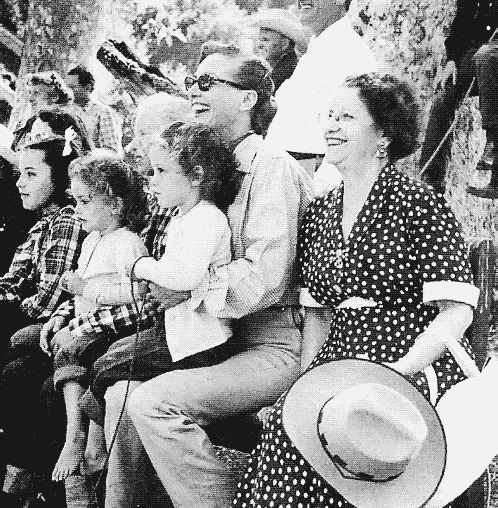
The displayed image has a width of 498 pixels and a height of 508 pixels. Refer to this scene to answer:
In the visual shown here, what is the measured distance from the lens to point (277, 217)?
2.82 m

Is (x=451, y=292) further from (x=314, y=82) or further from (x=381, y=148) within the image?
(x=314, y=82)

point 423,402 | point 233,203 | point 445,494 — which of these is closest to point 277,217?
point 233,203

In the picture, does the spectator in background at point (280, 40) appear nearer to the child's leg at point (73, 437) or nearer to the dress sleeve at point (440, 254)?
the dress sleeve at point (440, 254)

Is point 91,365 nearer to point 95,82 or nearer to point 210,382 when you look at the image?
point 210,382

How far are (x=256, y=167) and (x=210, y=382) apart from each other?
2.36ft

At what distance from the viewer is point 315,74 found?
3.06m

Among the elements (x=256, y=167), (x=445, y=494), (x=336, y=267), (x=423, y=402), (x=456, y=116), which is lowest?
(x=445, y=494)

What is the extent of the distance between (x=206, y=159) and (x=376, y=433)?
1.10 meters

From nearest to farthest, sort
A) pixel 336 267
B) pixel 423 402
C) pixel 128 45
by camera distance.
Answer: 1. pixel 423 402
2. pixel 336 267
3. pixel 128 45

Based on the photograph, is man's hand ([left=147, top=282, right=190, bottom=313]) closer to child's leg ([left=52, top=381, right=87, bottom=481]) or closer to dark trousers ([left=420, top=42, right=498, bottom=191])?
child's leg ([left=52, top=381, right=87, bottom=481])

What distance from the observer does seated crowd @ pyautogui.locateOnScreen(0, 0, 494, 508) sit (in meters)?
2.42

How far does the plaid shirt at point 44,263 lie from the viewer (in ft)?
11.8

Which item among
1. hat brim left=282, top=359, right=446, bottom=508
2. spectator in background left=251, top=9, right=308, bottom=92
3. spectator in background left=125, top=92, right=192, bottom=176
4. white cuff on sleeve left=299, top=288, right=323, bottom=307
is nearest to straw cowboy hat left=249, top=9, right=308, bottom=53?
spectator in background left=251, top=9, right=308, bottom=92

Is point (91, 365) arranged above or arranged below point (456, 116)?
below
